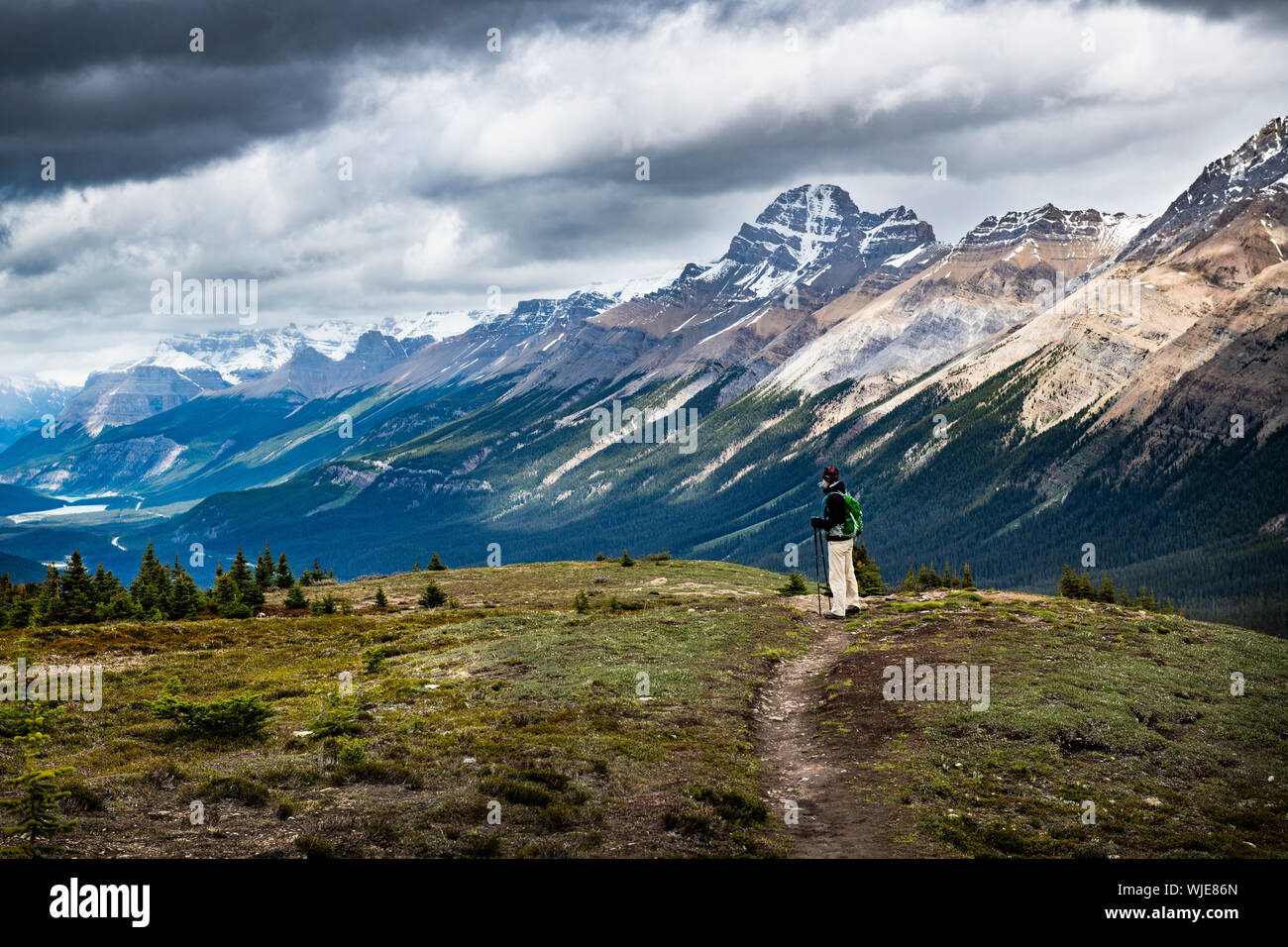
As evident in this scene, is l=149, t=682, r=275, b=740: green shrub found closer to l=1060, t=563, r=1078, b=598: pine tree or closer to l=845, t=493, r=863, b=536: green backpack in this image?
l=845, t=493, r=863, b=536: green backpack

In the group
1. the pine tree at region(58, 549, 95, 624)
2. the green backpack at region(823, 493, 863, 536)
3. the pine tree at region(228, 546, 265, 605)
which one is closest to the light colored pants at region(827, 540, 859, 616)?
the green backpack at region(823, 493, 863, 536)

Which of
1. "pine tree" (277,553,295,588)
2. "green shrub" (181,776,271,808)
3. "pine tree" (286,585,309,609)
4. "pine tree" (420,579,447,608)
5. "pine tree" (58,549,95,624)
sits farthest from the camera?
"pine tree" (277,553,295,588)

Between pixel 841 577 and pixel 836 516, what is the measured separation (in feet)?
22.5

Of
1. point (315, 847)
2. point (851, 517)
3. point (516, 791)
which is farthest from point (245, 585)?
point (315, 847)

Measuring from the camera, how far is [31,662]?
40.3 meters

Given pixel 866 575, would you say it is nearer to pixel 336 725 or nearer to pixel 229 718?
pixel 336 725

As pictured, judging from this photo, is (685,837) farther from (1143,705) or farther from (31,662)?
(31,662)

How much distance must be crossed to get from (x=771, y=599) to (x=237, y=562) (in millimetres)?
42566

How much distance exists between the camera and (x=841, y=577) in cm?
4644

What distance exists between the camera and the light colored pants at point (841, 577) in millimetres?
43938

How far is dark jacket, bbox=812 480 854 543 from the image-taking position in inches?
1599

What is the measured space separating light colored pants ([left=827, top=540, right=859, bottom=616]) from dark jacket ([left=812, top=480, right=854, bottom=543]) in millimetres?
1608
